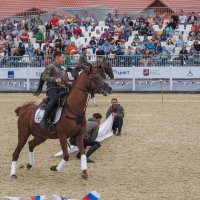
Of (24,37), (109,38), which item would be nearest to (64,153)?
(109,38)

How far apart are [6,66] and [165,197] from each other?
21.9m

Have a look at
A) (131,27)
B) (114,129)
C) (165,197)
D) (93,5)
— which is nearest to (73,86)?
(165,197)

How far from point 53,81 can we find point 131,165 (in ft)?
8.12

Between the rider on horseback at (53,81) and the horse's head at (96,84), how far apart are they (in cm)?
53

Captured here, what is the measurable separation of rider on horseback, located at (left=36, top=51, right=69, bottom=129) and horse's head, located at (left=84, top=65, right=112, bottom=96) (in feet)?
1.75

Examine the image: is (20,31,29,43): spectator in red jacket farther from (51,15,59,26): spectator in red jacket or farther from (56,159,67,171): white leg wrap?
(56,159,67,171): white leg wrap

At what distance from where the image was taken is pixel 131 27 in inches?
1395

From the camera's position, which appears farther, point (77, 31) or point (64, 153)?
point (77, 31)

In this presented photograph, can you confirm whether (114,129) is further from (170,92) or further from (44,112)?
(170,92)

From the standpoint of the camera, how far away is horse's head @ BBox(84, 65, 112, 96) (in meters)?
11.6

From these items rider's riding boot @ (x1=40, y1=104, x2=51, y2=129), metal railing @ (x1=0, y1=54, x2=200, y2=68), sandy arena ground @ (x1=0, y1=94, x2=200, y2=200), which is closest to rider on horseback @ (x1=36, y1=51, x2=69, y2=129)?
rider's riding boot @ (x1=40, y1=104, x2=51, y2=129)

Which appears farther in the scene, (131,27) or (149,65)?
(131,27)

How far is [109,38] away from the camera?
110 feet

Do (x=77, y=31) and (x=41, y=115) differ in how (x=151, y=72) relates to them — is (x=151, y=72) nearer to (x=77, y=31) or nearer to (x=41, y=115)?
(x=77, y=31)
